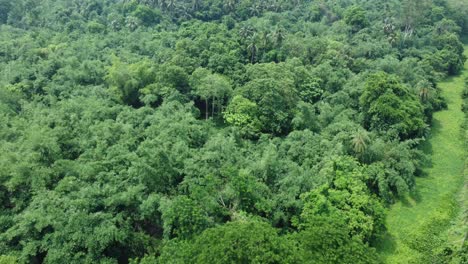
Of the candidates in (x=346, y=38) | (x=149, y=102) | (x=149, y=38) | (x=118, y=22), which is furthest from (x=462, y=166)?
(x=118, y=22)

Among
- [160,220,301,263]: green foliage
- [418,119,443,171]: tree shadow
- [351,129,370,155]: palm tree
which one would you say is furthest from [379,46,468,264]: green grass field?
[160,220,301,263]: green foliage

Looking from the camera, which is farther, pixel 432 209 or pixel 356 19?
pixel 356 19

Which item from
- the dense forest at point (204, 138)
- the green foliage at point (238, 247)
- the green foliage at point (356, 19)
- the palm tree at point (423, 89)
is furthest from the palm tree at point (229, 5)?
the green foliage at point (238, 247)

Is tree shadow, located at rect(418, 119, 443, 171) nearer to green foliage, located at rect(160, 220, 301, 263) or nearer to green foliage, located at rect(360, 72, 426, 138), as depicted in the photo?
green foliage, located at rect(360, 72, 426, 138)

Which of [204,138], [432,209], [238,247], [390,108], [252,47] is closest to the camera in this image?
[238,247]

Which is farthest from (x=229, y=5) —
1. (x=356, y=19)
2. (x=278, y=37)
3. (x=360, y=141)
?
(x=360, y=141)

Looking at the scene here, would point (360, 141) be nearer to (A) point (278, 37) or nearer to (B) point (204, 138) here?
(B) point (204, 138)

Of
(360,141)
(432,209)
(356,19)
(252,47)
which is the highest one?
(356,19)

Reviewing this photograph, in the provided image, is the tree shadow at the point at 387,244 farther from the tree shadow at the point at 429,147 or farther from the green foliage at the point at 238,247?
the tree shadow at the point at 429,147
